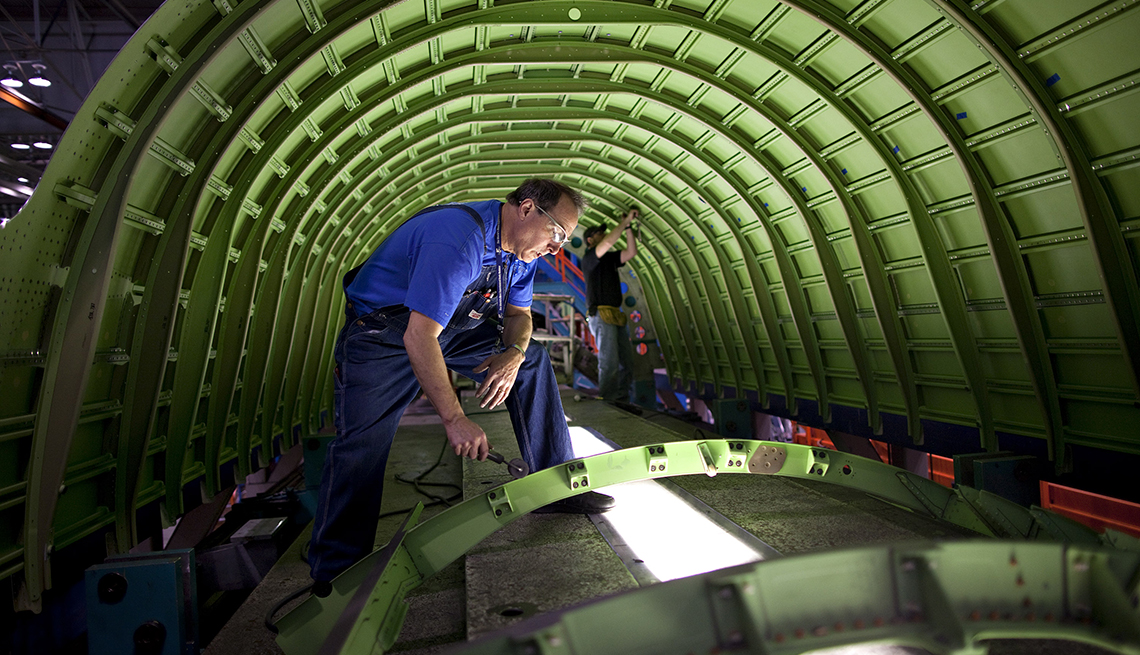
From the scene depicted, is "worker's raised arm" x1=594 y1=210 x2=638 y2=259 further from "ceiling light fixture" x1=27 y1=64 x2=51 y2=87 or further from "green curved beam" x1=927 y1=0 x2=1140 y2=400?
"ceiling light fixture" x1=27 y1=64 x2=51 y2=87

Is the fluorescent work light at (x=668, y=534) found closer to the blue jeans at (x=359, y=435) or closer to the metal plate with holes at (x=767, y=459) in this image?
the metal plate with holes at (x=767, y=459)

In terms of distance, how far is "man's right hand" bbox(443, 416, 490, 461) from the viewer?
9.11 feet

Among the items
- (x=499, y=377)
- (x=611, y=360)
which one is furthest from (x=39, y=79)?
(x=499, y=377)

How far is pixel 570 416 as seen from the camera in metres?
Result: 8.80

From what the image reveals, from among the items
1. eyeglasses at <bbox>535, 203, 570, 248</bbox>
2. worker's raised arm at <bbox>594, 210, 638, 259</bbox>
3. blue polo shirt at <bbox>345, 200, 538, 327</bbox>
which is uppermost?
worker's raised arm at <bbox>594, 210, 638, 259</bbox>

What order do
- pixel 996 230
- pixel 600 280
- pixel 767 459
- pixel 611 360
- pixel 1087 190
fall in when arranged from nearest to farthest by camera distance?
1. pixel 767 459
2. pixel 1087 190
3. pixel 996 230
4. pixel 600 280
5. pixel 611 360

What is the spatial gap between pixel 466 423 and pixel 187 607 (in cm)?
155

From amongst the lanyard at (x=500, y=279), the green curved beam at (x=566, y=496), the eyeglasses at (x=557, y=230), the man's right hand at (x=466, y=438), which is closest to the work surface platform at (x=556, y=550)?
the green curved beam at (x=566, y=496)

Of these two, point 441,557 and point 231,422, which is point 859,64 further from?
point 231,422

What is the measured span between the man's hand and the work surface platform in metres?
0.93

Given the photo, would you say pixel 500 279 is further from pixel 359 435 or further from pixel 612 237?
pixel 612 237

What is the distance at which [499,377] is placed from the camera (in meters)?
3.24

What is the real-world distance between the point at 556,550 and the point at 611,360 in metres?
7.34

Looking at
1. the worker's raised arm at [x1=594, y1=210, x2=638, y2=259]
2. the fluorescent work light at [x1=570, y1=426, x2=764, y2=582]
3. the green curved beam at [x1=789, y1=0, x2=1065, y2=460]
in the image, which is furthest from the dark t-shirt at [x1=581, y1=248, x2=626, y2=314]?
the fluorescent work light at [x1=570, y1=426, x2=764, y2=582]
